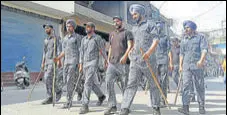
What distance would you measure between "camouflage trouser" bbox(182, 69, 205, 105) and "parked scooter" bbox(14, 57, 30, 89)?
799 cm

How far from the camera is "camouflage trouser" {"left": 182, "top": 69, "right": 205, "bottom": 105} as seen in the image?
665 centimetres

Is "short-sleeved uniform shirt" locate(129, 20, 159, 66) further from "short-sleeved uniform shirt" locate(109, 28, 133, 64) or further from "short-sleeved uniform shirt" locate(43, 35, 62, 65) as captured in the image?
"short-sleeved uniform shirt" locate(43, 35, 62, 65)

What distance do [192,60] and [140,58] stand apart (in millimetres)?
1336

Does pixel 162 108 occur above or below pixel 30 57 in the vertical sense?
below

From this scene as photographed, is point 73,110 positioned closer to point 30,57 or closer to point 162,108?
point 162,108

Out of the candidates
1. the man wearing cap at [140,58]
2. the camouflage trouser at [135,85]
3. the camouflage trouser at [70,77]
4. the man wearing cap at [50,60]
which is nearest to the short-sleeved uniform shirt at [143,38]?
the man wearing cap at [140,58]

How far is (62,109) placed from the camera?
7.18m

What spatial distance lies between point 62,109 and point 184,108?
2.42 m

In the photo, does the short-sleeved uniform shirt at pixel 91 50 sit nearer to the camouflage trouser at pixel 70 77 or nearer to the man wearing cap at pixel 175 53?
the camouflage trouser at pixel 70 77

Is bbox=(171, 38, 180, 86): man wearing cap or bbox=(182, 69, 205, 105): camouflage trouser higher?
bbox=(171, 38, 180, 86): man wearing cap

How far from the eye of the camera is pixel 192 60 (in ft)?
22.4

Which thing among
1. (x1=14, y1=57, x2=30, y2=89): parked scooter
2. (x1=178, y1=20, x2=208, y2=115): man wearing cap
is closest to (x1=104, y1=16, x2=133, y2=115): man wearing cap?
(x1=178, y1=20, x2=208, y2=115): man wearing cap

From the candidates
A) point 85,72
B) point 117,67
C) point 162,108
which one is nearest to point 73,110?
point 85,72

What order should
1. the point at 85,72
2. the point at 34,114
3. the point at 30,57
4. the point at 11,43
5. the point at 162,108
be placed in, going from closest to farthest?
1. the point at 34,114
2. the point at 85,72
3. the point at 162,108
4. the point at 11,43
5. the point at 30,57
